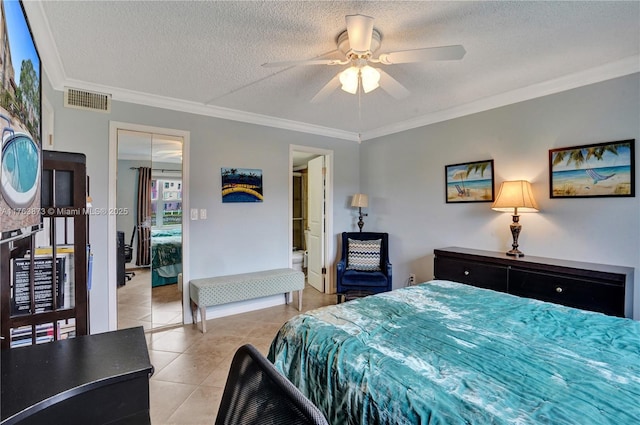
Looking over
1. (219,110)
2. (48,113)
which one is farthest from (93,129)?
(219,110)

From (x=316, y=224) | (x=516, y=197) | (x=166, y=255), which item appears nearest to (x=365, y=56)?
(x=516, y=197)

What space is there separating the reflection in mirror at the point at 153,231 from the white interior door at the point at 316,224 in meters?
1.96

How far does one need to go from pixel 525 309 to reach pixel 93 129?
3752mm

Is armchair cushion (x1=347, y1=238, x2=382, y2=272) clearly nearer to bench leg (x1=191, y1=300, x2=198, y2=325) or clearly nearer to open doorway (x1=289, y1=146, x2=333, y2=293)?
open doorway (x1=289, y1=146, x2=333, y2=293)

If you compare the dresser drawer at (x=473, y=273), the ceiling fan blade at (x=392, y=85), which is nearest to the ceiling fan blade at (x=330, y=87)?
the ceiling fan blade at (x=392, y=85)

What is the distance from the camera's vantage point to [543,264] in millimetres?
2428

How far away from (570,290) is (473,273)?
28.9 inches

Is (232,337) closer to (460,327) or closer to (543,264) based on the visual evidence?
(460,327)

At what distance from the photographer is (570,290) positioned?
2.28 meters

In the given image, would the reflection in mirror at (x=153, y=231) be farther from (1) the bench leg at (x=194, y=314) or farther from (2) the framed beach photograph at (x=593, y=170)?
(2) the framed beach photograph at (x=593, y=170)

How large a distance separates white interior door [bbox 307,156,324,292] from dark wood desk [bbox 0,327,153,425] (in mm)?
3475

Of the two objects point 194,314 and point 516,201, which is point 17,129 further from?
point 516,201

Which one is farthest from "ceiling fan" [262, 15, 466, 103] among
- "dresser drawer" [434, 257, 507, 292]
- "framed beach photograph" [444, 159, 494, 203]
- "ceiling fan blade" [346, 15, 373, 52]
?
"dresser drawer" [434, 257, 507, 292]

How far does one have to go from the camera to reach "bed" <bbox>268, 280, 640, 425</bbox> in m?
0.89
